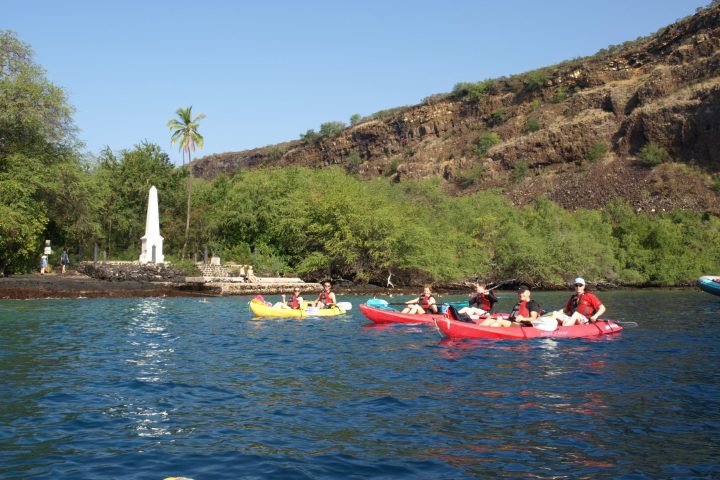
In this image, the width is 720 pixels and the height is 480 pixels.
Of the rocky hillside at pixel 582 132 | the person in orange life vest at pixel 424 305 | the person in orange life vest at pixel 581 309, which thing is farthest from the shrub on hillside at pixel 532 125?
the person in orange life vest at pixel 581 309

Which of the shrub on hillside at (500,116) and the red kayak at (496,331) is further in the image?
the shrub on hillside at (500,116)

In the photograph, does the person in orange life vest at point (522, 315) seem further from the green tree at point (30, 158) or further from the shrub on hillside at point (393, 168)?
the shrub on hillside at point (393, 168)

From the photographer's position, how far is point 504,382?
12164mm

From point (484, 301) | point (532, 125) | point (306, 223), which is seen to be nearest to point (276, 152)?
point (532, 125)

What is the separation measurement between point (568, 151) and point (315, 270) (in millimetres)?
54003

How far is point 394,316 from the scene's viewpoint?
903 inches

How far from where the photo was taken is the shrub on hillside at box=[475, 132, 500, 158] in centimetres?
10081

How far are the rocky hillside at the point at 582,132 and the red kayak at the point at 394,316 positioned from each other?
55.7m

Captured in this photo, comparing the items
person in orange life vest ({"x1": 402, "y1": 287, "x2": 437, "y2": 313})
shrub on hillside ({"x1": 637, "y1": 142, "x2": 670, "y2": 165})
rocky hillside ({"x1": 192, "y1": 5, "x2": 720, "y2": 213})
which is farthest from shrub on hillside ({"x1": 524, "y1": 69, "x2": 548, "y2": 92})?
person in orange life vest ({"x1": 402, "y1": 287, "x2": 437, "y2": 313})

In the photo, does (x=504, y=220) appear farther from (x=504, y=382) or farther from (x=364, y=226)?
(x=504, y=382)

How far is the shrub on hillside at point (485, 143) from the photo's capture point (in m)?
101

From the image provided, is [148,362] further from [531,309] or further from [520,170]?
[520,170]

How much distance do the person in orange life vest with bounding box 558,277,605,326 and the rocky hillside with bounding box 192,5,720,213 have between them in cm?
5574

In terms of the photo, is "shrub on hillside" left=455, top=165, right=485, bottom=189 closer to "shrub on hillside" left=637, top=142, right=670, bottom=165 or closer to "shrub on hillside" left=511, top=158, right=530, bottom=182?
"shrub on hillside" left=511, top=158, right=530, bottom=182
